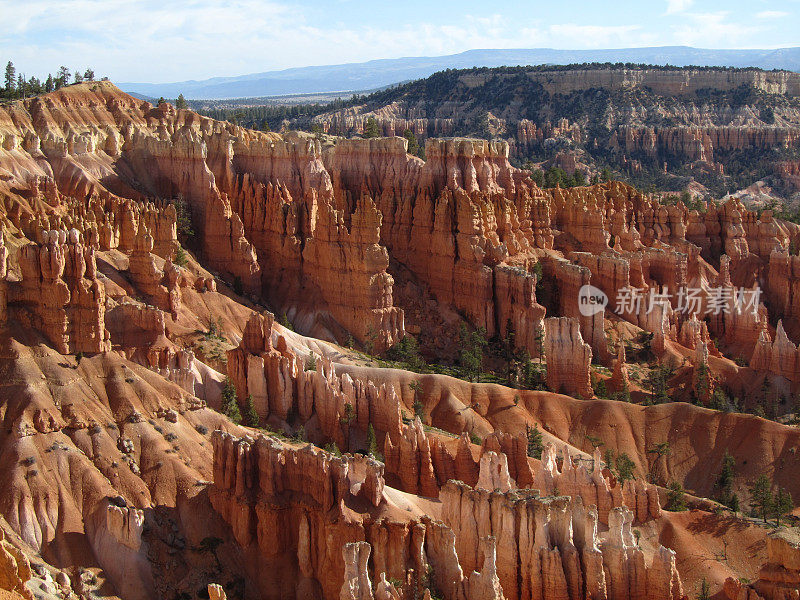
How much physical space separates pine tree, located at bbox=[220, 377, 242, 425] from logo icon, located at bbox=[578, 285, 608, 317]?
98.1 feet

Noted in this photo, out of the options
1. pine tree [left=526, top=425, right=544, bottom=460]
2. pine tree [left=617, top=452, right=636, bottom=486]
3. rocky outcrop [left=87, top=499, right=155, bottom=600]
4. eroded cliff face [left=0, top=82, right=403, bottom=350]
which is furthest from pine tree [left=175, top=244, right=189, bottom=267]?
pine tree [left=617, top=452, right=636, bottom=486]

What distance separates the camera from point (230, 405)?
50.4 metres

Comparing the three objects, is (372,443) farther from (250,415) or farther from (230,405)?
(230,405)

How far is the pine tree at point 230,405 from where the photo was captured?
50.1 meters

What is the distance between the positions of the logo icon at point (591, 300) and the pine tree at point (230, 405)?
1177 inches

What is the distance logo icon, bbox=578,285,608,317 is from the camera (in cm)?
7244

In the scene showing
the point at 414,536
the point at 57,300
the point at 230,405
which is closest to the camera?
the point at 414,536

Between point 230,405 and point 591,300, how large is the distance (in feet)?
104

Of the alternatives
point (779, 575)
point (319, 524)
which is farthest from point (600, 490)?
point (319, 524)

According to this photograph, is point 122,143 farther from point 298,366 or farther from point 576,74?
point 576,74

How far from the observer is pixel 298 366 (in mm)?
55438

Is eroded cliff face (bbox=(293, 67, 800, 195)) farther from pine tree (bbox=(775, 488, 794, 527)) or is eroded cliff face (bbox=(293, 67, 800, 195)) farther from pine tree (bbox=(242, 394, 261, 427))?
pine tree (bbox=(242, 394, 261, 427))

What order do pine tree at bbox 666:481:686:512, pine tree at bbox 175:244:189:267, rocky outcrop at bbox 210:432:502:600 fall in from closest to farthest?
rocky outcrop at bbox 210:432:502:600, pine tree at bbox 666:481:686:512, pine tree at bbox 175:244:189:267

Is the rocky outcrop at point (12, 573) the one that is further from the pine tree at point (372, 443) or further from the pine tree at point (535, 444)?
the pine tree at point (535, 444)
